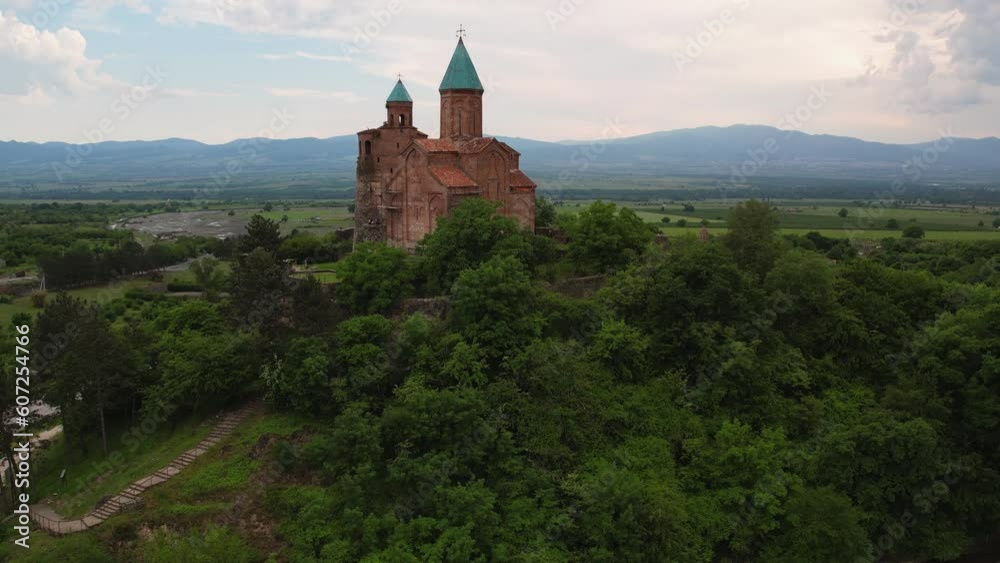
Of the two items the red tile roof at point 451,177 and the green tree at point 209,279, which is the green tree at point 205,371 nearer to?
the red tile roof at point 451,177

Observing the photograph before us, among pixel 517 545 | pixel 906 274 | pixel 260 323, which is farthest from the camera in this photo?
pixel 906 274

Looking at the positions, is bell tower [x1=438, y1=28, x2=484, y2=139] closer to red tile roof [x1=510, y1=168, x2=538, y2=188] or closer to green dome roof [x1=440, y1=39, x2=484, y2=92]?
green dome roof [x1=440, y1=39, x2=484, y2=92]

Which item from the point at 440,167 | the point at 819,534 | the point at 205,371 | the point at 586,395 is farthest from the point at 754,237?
the point at 205,371

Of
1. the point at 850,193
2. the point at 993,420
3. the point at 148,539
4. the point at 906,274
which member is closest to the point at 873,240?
the point at 906,274

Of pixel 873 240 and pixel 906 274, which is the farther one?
pixel 873 240

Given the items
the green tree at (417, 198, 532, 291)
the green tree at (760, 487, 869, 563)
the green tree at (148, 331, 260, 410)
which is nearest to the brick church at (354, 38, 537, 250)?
the green tree at (417, 198, 532, 291)

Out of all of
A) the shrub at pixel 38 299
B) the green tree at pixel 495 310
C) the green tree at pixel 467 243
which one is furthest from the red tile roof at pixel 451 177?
the shrub at pixel 38 299

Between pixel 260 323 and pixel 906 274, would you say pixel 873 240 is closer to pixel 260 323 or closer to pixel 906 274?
pixel 906 274
